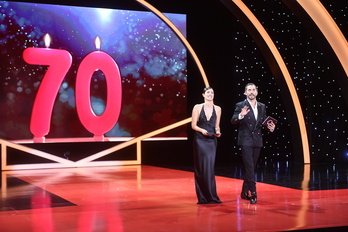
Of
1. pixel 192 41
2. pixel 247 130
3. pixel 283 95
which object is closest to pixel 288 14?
pixel 283 95

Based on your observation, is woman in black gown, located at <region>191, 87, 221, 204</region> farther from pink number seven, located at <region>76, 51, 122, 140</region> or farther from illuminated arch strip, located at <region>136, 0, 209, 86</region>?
illuminated arch strip, located at <region>136, 0, 209, 86</region>

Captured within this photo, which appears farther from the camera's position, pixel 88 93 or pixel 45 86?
pixel 88 93

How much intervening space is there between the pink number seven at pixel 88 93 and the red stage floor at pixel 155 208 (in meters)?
3.81

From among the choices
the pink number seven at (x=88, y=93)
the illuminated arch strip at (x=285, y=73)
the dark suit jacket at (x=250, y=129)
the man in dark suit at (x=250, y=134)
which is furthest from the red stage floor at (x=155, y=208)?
the illuminated arch strip at (x=285, y=73)

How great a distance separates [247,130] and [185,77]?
25.6 feet

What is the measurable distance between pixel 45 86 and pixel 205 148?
7039 mm

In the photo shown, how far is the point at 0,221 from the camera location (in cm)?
545

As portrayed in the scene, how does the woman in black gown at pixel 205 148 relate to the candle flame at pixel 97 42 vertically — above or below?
below

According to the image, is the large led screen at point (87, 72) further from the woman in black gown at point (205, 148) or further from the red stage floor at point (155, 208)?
the woman in black gown at point (205, 148)

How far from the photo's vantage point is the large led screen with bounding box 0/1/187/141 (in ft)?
41.4

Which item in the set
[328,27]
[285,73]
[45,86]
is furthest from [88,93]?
[328,27]

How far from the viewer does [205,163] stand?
6.62 meters

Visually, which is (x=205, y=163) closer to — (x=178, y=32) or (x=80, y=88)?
(x=80, y=88)

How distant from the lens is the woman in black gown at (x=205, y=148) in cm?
656
